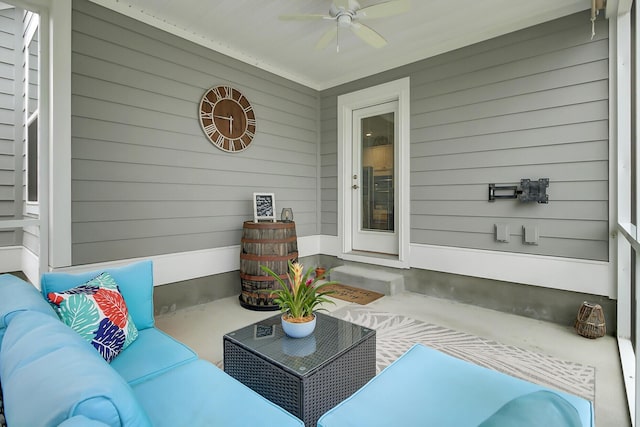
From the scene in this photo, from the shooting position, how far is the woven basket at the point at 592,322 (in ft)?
8.41

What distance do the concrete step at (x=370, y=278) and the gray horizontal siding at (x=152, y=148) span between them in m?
1.27

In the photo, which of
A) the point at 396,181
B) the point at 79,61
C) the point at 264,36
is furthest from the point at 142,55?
the point at 396,181

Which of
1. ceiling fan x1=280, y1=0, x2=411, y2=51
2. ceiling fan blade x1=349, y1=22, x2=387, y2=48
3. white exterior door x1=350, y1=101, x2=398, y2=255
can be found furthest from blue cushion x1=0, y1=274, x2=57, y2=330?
white exterior door x1=350, y1=101, x2=398, y2=255

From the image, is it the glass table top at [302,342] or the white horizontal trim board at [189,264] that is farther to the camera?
the white horizontal trim board at [189,264]

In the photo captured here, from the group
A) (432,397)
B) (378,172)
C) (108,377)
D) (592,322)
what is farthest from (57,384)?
(378,172)

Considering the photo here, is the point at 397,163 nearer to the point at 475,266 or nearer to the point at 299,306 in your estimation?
the point at 475,266

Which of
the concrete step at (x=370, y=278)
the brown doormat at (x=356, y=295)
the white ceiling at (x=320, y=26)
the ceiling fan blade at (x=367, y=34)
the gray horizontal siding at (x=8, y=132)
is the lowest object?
the brown doormat at (x=356, y=295)

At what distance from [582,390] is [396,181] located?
260 cm

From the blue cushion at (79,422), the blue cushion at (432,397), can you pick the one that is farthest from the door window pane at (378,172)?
the blue cushion at (79,422)

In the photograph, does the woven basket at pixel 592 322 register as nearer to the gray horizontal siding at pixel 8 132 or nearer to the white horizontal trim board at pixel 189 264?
the white horizontal trim board at pixel 189 264

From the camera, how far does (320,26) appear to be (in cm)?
310

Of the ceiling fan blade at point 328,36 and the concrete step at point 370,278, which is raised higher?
the ceiling fan blade at point 328,36

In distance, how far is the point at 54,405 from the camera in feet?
1.89

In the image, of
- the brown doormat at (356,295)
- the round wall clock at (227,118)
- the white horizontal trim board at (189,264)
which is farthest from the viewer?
the brown doormat at (356,295)
